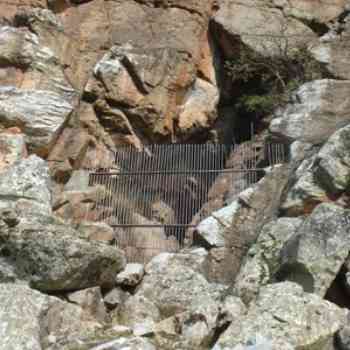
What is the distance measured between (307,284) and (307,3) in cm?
977

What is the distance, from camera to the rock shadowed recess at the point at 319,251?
6.70m

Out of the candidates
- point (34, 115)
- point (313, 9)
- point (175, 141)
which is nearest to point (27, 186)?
point (34, 115)

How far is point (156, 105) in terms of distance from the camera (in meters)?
12.3

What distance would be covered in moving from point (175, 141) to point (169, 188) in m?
2.50

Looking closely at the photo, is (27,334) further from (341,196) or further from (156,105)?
(156,105)

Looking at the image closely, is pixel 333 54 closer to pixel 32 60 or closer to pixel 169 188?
pixel 169 188

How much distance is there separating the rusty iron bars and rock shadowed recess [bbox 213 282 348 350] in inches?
144

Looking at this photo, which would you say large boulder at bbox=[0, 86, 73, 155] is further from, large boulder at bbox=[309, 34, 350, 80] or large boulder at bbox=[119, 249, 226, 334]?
large boulder at bbox=[309, 34, 350, 80]

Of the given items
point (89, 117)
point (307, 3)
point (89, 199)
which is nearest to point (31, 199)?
point (89, 199)

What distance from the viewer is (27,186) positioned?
8.46 metres

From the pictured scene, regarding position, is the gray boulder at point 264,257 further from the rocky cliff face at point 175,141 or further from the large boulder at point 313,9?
the large boulder at point 313,9

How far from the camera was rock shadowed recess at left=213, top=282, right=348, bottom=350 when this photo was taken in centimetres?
561

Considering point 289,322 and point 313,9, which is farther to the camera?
point 313,9

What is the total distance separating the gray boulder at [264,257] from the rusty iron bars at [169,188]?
1.94 metres
